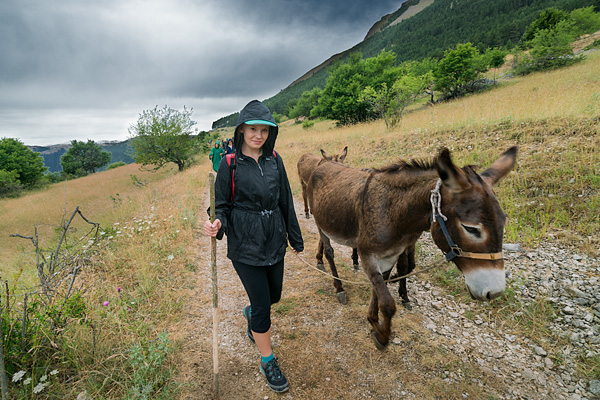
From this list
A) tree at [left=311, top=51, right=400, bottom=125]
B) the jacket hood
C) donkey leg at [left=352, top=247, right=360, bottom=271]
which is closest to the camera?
the jacket hood

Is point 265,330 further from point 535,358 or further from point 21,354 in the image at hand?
point 535,358

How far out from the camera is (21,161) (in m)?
38.2

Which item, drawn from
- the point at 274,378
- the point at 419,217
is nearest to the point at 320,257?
the point at 274,378

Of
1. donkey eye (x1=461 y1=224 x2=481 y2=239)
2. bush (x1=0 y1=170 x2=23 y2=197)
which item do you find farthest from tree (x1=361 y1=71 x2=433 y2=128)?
bush (x1=0 y1=170 x2=23 y2=197)

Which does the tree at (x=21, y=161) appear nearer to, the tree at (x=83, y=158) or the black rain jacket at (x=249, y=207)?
the tree at (x=83, y=158)

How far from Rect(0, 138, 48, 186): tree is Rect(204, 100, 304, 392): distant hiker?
51369mm

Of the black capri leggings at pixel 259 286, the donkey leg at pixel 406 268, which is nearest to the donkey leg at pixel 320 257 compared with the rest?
the donkey leg at pixel 406 268

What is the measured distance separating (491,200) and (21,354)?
4.18 m

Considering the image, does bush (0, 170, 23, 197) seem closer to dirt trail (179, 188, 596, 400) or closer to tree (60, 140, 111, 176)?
tree (60, 140, 111, 176)

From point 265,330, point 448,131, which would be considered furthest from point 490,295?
point 448,131

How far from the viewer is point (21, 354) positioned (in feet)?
7.26

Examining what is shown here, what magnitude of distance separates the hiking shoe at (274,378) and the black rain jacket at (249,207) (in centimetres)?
113

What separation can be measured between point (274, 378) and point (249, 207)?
1.75m

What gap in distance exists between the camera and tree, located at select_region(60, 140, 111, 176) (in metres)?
62.0
